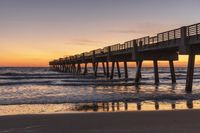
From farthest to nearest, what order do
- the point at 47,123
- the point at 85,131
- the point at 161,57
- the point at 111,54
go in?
the point at 111,54 → the point at 161,57 → the point at 47,123 → the point at 85,131

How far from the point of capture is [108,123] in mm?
10062

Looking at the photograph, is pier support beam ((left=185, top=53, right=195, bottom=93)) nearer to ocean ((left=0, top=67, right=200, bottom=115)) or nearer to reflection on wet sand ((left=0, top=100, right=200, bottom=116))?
ocean ((left=0, top=67, right=200, bottom=115))

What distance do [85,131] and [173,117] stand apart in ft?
10.4

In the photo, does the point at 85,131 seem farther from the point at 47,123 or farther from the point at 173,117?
the point at 173,117

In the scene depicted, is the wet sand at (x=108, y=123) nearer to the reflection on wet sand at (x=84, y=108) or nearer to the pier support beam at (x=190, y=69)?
the reflection on wet sand at (x=84, y=108)

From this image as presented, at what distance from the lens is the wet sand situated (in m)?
9.00

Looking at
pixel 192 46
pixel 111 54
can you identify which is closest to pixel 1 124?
pixel 192 46

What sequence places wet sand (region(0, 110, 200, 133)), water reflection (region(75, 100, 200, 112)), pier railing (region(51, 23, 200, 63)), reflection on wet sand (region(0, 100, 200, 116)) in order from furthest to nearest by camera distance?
pier railing (region(51, 23, 200, 63)) → water reflection (region(75, 100, 200, 112)) → reflection on wet sand (region(0, 100, 200, 116)) → wet sand (region(0, 110, 200, 133))

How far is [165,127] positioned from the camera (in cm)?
923

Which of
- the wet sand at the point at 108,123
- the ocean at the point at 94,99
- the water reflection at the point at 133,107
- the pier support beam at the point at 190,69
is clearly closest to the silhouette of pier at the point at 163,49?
the pier support beam at the point at 190,69

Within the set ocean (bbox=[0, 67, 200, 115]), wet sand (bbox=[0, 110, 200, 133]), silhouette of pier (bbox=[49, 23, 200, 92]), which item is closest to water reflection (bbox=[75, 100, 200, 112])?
ocean (bbox=[0, 67, 200, 115])

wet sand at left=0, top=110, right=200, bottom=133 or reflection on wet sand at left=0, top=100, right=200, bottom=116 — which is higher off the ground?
wet sand at left=0, top=110, right=200, bottom=133

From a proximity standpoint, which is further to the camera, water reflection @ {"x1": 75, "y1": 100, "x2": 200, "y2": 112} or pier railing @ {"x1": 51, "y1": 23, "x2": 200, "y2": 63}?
pier railing @ {"x1": 51, "y1": 23, "x2": 200, "y2": 63}

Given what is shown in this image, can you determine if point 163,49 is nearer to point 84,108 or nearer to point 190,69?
point 190,69
